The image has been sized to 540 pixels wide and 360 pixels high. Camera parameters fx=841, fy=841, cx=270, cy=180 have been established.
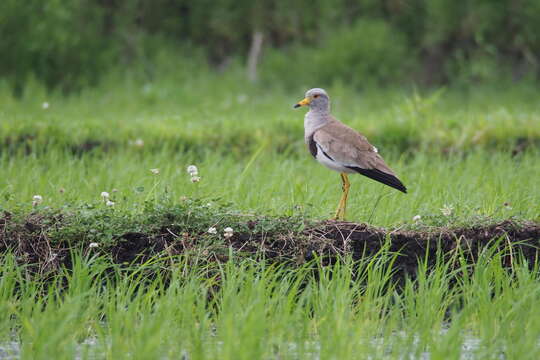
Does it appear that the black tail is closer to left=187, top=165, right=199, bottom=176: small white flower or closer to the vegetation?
the vegetation

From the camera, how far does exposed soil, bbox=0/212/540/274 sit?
443cm

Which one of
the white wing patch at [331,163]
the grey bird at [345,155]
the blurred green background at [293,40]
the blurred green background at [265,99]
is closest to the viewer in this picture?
the grey bird at [345,155]

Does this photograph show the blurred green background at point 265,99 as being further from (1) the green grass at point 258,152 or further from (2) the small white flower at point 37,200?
(2) the small white flower at point 37,200

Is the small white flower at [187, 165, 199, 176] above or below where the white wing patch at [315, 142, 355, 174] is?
below

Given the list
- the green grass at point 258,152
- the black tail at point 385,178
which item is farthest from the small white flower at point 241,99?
the black tail at point 385,178

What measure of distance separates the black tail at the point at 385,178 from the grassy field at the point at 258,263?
0.70 ft

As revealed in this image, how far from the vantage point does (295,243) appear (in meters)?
4.51

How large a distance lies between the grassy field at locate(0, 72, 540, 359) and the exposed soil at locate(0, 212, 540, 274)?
0.17ft

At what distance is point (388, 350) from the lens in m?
3.77

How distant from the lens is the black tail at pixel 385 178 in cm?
485

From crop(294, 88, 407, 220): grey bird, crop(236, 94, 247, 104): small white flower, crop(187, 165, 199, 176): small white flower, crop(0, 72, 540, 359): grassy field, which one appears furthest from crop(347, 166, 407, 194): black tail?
crop(236, 94, 247, 104): small white flower

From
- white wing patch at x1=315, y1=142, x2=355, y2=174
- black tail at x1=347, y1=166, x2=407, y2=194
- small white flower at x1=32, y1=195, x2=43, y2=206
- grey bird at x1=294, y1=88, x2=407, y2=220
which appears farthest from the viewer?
white wing patch at x1=315, y1=142, x2=355, y2=174

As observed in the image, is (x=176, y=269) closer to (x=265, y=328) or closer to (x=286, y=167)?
(x=265, y=328)

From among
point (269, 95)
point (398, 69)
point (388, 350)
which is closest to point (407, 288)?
point (388, 350)
